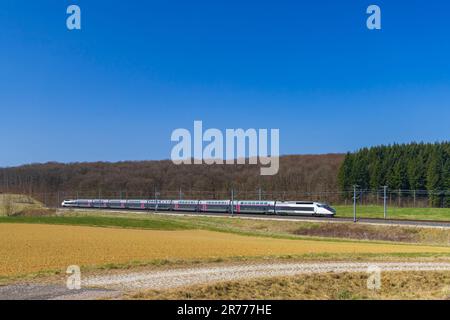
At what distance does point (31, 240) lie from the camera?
40.1 m

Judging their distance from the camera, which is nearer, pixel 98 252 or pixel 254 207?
pixel 98 252

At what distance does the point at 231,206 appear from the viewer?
8494 cm

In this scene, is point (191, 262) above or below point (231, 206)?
above

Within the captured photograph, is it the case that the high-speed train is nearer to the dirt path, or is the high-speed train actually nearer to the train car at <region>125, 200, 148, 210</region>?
the train car at <region>125, 200, 148, 210</region>

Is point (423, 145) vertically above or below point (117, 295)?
above

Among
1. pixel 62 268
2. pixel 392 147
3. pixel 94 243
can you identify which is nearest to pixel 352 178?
pixel 392 147

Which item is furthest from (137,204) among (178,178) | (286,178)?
(178,178)

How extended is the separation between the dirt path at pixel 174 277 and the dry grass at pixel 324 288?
102cm

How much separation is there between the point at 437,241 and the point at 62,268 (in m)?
36.7

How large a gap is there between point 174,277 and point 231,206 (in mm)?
64732

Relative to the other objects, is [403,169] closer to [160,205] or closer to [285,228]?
[160,205]

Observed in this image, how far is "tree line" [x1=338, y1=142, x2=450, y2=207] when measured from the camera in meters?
106

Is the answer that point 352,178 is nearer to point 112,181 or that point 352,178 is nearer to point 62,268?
point 112,181

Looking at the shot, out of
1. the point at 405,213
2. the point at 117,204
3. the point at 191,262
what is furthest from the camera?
the point at 117,204
